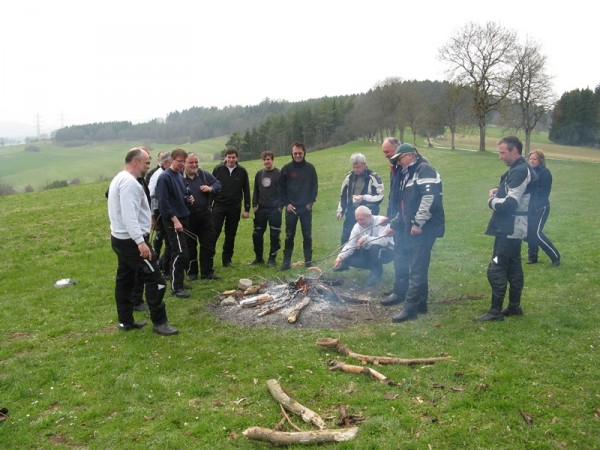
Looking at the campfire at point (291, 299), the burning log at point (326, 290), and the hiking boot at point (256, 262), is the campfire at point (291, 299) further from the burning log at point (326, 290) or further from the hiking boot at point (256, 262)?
the hiking boot at point (256, 262)

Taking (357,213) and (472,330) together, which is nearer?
(472,330)

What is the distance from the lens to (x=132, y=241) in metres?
5.46

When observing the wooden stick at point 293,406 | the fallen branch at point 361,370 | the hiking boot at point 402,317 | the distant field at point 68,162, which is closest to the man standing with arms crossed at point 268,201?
the hiking boot at point 402,317

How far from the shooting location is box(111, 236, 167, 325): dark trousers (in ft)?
18.0

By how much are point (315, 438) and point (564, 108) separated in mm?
58606

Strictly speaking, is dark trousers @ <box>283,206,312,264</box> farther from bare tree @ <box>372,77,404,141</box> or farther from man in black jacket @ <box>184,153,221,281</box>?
bare tree @ <box>372,77,404,141</box>

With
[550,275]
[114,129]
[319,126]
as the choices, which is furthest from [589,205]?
[114,129]

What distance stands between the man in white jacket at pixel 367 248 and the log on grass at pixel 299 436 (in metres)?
4.02

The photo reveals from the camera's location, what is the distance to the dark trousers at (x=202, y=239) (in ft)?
26.0

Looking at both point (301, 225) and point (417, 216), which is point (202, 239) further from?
point (417, 216)

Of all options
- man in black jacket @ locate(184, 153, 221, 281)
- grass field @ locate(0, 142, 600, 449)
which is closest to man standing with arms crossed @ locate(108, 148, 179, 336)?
grass field @ locate(0, 142, 600, 449)

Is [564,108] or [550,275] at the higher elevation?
[564,108]

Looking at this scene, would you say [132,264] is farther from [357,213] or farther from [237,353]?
[357,213]

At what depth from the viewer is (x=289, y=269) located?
8.56 metres
